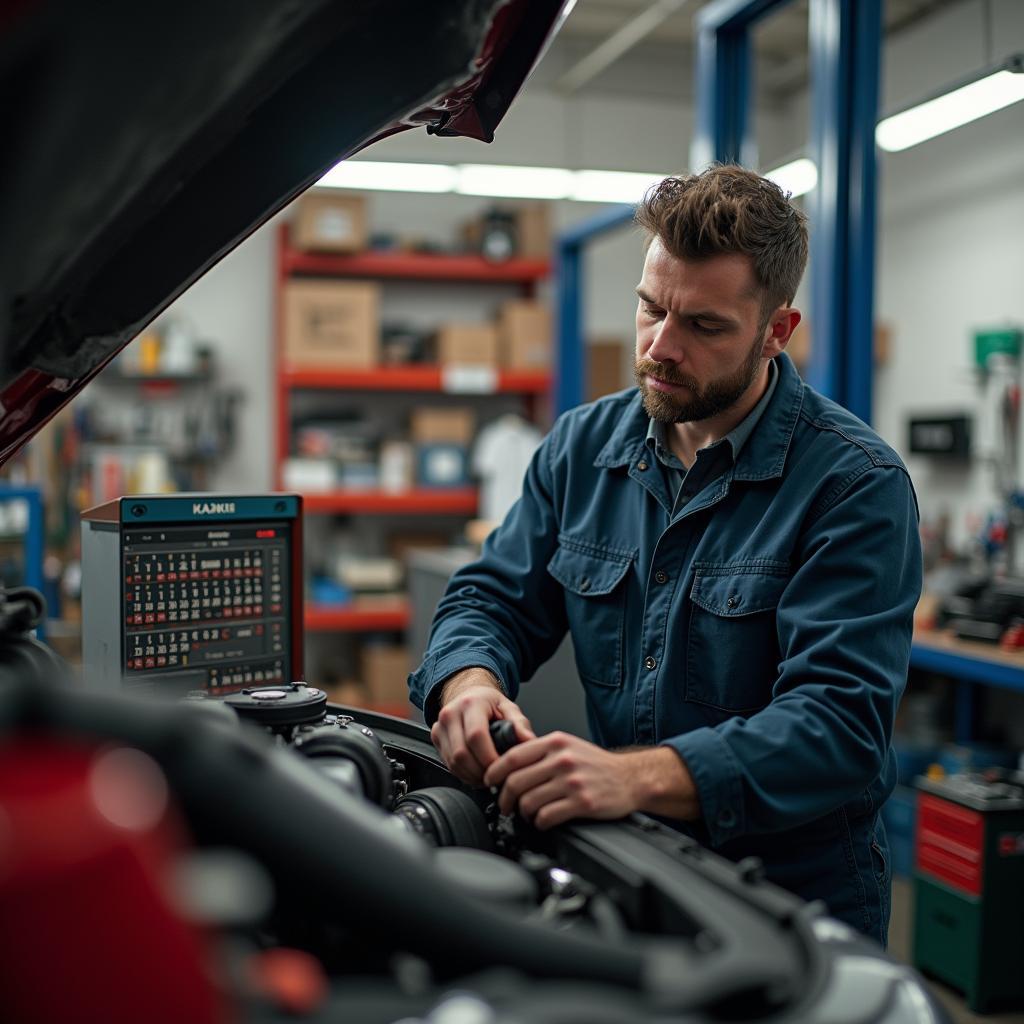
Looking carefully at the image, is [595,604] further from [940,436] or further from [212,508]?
[940,436]

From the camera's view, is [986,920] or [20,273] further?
[986,920]

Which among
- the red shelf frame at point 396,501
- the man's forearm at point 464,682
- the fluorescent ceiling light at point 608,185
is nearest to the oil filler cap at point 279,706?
the man's forearm at point 464,682

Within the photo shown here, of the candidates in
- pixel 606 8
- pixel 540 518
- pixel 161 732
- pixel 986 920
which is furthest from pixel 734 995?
pixel 606 8

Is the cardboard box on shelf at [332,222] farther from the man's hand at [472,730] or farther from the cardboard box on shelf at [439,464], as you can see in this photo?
the man's hand at [472,730]

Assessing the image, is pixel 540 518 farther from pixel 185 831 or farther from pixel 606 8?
pixel 606 8

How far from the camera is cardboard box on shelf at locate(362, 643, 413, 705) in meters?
6.04

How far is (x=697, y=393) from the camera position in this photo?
1539 mm

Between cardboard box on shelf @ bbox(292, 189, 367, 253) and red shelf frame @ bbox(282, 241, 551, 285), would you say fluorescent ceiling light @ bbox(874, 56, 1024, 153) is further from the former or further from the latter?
cardboard box on shelf @ bbox(292, 189, 367, 253)

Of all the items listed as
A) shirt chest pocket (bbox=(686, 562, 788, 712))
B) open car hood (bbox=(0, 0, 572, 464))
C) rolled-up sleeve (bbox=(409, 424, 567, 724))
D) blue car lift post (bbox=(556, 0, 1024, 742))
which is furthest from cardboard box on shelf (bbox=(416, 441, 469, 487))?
open car hood (bbox=(0, 0, 572, 464))

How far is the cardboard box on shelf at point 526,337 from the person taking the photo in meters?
6.45

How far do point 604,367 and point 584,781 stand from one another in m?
5.89

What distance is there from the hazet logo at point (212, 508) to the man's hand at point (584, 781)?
564mm

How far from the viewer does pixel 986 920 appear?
3205 mm

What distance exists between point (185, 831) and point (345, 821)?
0.09m
